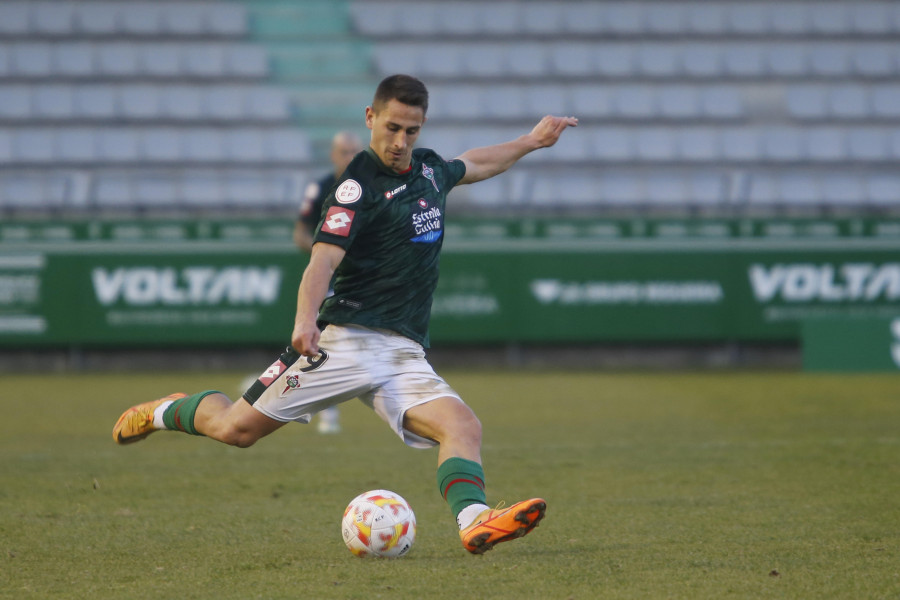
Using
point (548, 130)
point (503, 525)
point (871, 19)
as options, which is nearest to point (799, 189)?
point (871, 19)

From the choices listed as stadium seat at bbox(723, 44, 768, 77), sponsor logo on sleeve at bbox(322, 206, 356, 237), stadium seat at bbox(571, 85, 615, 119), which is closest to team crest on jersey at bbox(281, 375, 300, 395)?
sponsor logo on sleeve at bbox(322, 206, 356, 237)

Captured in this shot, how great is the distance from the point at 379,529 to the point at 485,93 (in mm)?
17534

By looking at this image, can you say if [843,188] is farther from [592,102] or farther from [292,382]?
[292,382]

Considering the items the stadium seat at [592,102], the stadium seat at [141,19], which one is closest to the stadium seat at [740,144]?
the stadium seat at [592,102]

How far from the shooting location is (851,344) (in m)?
15.8

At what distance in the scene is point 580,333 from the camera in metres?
16.8

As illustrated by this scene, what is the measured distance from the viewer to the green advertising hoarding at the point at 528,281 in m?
16.6

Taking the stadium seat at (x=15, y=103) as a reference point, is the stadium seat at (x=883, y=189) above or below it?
below

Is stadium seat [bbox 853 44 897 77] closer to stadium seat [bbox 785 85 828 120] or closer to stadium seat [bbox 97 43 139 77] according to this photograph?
stadium seat [bbox 785 85 828 120]

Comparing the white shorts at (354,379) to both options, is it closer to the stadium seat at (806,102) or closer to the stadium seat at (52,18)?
the stadium seat at (806,102)

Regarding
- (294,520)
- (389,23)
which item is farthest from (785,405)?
(389,23)

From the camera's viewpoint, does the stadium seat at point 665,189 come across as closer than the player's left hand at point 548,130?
No

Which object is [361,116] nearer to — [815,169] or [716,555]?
[815,169]

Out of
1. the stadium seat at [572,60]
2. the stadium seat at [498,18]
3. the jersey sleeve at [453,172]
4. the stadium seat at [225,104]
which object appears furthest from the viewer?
the stadium seat at [498,18]
